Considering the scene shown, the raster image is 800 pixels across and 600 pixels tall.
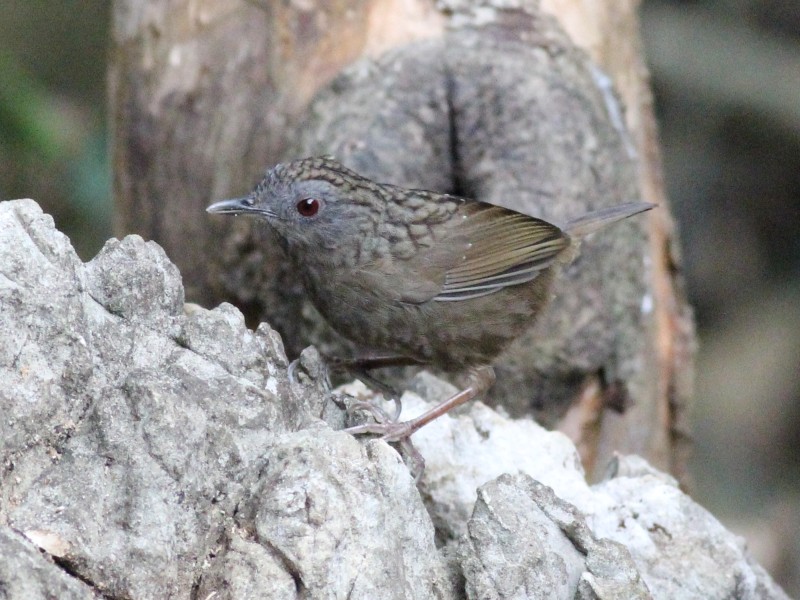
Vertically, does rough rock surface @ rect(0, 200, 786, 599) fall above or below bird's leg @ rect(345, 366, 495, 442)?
above

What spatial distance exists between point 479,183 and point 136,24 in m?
2.19

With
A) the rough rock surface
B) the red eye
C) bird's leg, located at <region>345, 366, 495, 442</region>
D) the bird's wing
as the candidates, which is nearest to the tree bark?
the bird's wing

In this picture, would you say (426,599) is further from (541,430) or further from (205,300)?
(205,300)

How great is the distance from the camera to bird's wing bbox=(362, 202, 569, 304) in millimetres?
4484

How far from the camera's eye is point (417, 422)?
382cm

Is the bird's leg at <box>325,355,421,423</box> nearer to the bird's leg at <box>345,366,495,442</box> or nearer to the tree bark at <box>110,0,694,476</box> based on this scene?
the bird's leg at <box>345,366,495,442</box>

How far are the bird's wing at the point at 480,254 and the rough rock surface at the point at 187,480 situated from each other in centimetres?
128

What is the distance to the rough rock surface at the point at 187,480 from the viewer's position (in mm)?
2609

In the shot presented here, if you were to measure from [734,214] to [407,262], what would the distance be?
6.09 m

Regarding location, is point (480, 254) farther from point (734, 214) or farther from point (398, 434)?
point (734, 214)

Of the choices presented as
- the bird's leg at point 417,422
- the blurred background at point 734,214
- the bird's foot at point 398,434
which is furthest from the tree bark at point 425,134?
the blurred background at point 734,214

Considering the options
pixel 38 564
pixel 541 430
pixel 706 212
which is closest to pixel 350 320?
pixel 541 430

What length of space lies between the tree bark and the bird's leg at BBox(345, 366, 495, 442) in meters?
1.49

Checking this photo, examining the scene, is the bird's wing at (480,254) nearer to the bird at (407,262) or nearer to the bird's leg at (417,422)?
the bird at (407,262)
